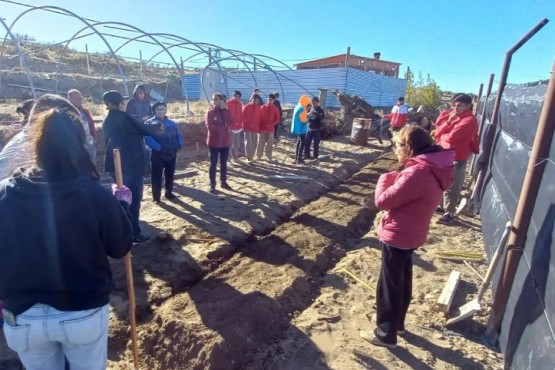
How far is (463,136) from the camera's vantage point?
18.0 ft

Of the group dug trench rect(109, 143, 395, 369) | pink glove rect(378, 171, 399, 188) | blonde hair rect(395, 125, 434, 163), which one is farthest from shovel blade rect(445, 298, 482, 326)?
blonde hair rect(395, 125, 434, 163)

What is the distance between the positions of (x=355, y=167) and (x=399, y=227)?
8.25 meters

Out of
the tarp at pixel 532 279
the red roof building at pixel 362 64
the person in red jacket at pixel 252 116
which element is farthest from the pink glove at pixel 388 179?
the red roof building at pixel 362 64

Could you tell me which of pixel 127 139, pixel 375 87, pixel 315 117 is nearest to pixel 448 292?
pixel 127 139

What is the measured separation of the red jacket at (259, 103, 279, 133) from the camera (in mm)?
9781

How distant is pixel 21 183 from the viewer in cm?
152

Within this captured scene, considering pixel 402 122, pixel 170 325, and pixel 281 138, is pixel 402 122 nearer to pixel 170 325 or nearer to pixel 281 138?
pixel 281 138

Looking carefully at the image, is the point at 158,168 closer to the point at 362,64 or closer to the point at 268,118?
the point at 268,118

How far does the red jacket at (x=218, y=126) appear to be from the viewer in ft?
22.6

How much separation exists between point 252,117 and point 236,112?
43 cm

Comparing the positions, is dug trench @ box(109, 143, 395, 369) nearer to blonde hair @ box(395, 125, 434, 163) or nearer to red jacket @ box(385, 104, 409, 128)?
blonde hair @ box(395, 125, 434, 163)

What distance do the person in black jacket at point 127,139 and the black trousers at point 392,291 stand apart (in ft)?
10.6

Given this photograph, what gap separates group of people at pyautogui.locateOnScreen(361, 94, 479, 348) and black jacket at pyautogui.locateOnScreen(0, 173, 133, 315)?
1902 mm

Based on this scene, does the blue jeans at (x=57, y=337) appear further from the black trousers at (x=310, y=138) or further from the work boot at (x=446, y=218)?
the black trousers at (x=310, y=138)
